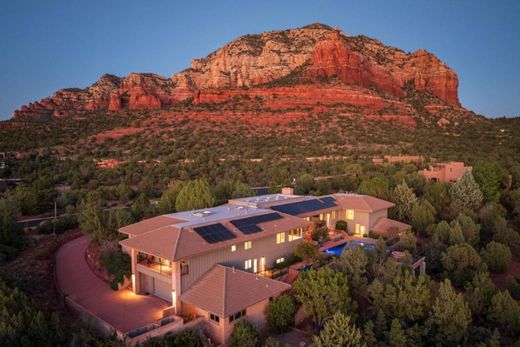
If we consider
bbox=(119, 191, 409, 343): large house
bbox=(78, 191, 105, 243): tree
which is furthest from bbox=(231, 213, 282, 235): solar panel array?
bbox=(78, 191, 105, 243): tree

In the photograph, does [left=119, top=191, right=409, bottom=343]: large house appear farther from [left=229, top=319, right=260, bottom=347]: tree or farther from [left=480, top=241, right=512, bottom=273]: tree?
[left=480, top=241, right=512, bottom=273]: tree

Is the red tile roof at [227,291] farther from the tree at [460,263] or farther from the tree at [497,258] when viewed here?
the tree at [497,258]

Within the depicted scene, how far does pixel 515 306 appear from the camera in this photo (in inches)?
695

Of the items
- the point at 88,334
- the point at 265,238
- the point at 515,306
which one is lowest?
the point at 515,306

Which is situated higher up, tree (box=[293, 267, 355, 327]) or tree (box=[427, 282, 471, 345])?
tree (box=[293, 267, 355, 327])

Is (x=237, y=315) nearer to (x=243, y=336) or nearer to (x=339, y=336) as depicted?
Result: (x=243, y=336)

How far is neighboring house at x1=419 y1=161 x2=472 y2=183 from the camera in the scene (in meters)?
41.8

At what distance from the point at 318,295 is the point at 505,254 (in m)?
16.1

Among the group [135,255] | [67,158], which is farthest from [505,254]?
[67,158]

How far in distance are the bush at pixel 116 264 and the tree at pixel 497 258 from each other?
21.3 meters

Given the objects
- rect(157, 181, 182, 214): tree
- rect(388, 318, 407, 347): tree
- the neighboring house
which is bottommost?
rect(388, 318, 407, 347): tree

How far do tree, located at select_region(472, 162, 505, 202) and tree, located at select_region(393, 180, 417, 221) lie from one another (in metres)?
9.56

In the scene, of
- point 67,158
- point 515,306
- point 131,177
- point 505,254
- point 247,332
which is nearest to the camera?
point 247,332

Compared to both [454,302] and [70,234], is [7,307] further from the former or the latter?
[454,302]
